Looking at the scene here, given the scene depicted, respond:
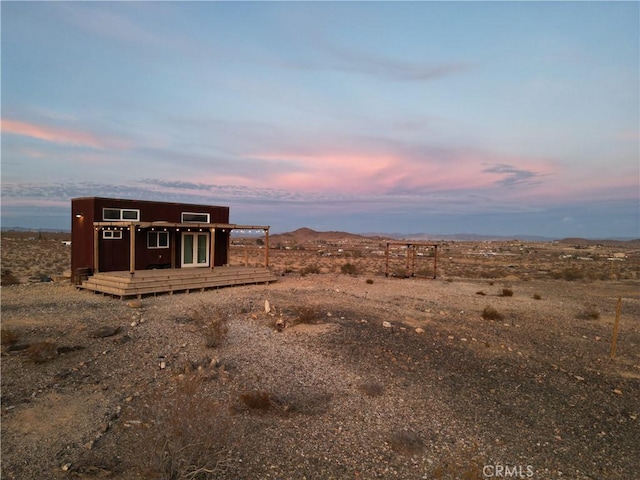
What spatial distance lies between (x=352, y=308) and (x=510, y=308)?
20.7 ft

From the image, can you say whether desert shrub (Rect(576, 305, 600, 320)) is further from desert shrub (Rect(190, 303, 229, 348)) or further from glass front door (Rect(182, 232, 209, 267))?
glass front door (Rect(182, 232, 209, 267))

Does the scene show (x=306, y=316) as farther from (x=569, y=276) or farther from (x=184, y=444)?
(x=569, y=276)

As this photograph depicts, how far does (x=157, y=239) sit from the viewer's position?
716 inches

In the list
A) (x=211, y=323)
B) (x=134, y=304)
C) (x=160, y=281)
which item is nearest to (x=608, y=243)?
(x=160, y=281)

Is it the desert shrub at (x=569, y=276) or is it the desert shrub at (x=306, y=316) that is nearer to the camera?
the desert shrub at (x=306, y=316)

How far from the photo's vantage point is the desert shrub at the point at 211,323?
9034mm

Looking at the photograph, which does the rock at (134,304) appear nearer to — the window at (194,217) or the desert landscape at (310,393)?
the desert landscape at (310,393)

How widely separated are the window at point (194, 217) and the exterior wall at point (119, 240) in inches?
6.3

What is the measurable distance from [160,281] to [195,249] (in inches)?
175

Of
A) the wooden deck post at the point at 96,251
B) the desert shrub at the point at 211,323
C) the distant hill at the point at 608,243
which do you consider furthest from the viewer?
the distant hill at the point at 608,243

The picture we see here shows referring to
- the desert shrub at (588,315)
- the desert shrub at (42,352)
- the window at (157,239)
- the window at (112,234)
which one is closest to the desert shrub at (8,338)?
the desert shrub at (42,352)

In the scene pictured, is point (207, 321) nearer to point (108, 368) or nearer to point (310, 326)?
point (310, 326)

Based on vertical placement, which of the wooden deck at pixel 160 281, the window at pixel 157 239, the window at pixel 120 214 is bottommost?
the wooden deck at pixel 160 281

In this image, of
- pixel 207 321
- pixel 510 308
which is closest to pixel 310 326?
pixel 207 321
